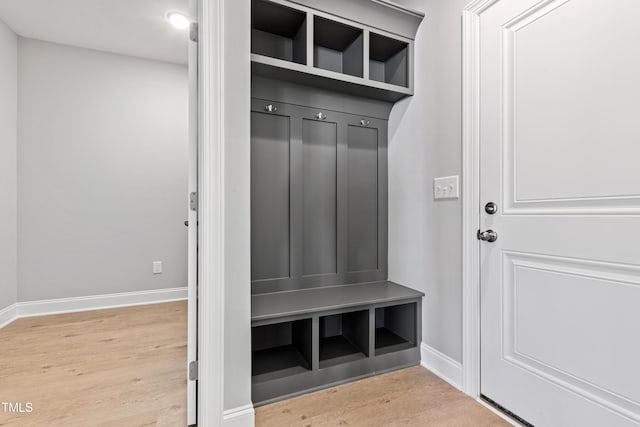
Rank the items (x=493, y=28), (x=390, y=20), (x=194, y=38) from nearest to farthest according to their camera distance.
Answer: (x=194, y=38) → (x=493, y=28) → (x=390, y=20)

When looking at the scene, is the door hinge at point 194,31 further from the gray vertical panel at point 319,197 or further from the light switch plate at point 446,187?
the light switch plate at point 446,187

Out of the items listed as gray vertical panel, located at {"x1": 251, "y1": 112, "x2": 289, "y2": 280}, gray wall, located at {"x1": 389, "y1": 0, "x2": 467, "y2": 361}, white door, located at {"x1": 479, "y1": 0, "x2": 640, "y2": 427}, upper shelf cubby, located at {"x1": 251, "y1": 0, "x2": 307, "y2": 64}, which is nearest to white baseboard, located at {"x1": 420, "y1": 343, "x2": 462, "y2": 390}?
gray wall, located at {"x1": 389, "y1": 0, "x2": 467, "y2": 361}

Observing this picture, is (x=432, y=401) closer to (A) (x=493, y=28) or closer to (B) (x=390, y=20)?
(A) (x=493, y=28)

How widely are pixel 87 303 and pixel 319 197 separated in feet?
8.48

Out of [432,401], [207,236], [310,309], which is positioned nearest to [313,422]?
[310,309]

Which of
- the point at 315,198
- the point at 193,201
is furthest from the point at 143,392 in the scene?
A: the point at 315,198

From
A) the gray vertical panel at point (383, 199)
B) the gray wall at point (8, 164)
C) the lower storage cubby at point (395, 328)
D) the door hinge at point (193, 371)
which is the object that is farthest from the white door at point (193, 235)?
the gray wall at point (8, 164)

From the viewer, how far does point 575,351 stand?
3.83 feet

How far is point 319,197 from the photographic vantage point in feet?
6.54

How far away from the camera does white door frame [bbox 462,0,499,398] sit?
152 cm

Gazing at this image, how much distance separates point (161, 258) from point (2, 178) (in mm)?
1397

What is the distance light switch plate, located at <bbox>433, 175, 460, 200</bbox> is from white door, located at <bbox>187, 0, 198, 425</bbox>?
1.32 meters

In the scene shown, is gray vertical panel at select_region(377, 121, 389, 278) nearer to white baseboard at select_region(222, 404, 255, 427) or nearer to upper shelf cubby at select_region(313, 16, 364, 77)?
Answer: upper shelf cubby at select_region(313, 16, 364, 77)

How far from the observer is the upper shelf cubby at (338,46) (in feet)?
5.88
